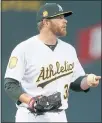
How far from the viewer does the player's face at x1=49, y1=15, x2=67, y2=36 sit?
4.45 meters

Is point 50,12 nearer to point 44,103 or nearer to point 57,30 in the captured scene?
point 57,30

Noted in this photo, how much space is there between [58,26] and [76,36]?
269cm

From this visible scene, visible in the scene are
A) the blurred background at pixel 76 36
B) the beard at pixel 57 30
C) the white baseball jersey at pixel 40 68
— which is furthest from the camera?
the blurred background at pixel 76 36

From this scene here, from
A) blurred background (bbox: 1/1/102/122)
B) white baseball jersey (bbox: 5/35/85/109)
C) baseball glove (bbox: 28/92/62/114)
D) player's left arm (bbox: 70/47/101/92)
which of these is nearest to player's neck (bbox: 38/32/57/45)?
white baseball jersey (bbox: 5/35/85/109)

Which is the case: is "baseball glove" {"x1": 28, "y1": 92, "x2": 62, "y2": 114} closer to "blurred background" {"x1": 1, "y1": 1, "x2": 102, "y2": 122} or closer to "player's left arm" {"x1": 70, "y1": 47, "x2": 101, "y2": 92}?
"player's left arm" {"x1": 70, "y1": 47, "x2": 101, "y2": 92}

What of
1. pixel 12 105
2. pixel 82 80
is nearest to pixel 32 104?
pixel 82 80

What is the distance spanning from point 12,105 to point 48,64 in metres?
2.70

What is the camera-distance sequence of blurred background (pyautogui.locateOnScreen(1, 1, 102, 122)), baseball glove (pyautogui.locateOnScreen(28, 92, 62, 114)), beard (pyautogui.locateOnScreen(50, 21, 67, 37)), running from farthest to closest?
1. blurred background (pyautogui.locateOnScreen(1, 1, 102, 122))
2. beard (pyautogui.locateOnScreen(50, 21, 67, 37))
3. baseball glove (pyautogui.locateOnScreen(28, 92, 62, 114))

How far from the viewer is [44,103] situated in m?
4.23

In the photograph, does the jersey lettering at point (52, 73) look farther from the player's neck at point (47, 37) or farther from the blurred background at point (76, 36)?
the blurred background at point (76, 36)

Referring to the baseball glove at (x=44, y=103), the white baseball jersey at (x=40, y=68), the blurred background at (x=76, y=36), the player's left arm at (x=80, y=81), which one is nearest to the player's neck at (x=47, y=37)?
the white baseball jersey at (x=40, y=68)

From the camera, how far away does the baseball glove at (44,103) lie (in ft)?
13.8

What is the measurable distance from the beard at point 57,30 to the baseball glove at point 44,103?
48cm

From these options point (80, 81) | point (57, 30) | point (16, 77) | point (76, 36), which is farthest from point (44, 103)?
point (76, 36)
